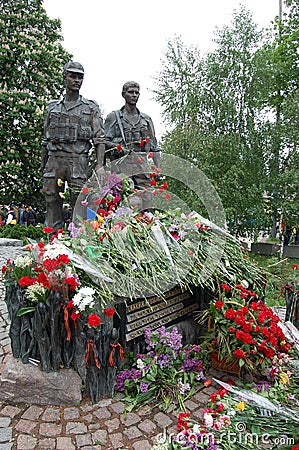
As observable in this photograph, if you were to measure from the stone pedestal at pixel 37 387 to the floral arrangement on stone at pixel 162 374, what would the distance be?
388mm

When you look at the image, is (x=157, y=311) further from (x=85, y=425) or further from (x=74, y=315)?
(x=85, y=425)

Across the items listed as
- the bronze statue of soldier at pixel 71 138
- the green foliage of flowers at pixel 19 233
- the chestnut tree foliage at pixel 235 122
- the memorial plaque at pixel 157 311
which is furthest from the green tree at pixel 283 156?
the memorial plaque at pixel 157 311

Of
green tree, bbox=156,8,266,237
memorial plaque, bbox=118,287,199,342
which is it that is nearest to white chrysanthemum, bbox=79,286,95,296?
memorial plaque, bbox=118,287,199,342

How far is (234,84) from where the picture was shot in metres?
10.9

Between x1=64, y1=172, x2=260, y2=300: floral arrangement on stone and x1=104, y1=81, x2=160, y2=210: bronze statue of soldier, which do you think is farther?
x1=104, y1=81, x2=160, y2=210: bronze statue of soldier

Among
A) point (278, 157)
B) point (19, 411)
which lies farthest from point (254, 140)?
point (19, 411)

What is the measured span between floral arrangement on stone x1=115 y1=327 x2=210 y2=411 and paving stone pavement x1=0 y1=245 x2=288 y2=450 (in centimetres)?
7

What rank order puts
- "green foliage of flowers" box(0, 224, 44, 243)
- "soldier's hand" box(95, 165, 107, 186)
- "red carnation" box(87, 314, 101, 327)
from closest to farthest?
1. "red carnation" box(87, 314, 101, 327)
2. "soldier's hand" box(95, 165, 107, 186)
3. "green foliage of flowers" box(0, 224, 44, 243)

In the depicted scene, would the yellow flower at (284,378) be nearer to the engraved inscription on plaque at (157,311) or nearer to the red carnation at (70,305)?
the engraved inscription on plaque at (157,311)

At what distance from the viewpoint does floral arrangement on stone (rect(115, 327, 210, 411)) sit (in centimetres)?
277

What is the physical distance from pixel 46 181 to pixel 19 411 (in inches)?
118

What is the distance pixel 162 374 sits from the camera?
291cm

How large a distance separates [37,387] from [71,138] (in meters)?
3.00

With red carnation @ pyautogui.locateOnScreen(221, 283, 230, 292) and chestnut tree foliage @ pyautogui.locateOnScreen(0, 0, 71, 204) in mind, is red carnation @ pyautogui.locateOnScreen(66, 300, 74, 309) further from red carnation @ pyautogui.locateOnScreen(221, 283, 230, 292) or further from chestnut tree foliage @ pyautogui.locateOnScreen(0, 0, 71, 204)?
chestnut tree foliage @ pyautogui.locateOnScreen(0, 0, 71, 204)
